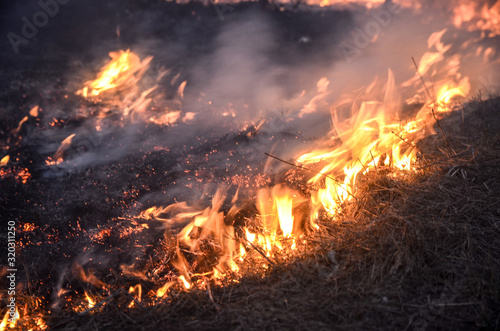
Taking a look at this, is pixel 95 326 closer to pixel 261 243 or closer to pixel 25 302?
pixel 25 302

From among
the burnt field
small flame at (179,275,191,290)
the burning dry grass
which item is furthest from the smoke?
small flame at (179,275,191,290)

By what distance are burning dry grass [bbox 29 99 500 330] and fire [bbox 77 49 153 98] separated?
406 cm

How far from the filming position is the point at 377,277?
182 cm

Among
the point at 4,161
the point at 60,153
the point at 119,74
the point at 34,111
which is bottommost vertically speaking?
the point at 60,153

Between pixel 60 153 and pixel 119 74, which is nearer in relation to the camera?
pixel 60 153

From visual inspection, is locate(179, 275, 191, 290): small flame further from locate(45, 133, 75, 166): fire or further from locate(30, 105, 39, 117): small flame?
locate(30, 105, 39, 117): small flame

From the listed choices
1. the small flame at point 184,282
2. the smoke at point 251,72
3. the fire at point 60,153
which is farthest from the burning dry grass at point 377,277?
the fire at point 60,153

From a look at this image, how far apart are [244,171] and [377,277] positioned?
2068 mm

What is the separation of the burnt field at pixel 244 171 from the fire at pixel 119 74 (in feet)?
0.12

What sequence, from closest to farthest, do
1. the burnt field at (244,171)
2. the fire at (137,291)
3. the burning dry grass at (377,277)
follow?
the burning dry grass at (377,277)
the burnt field at (244,171)
the fire at (137,291)

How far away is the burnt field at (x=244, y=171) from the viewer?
1848 millimetres

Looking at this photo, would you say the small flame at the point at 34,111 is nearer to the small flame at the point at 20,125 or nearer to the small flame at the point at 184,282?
the small flame at the point at 20,125

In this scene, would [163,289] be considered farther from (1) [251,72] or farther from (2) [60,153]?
(1) [251,72]

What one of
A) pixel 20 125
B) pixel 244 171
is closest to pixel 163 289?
pixel 244 171
